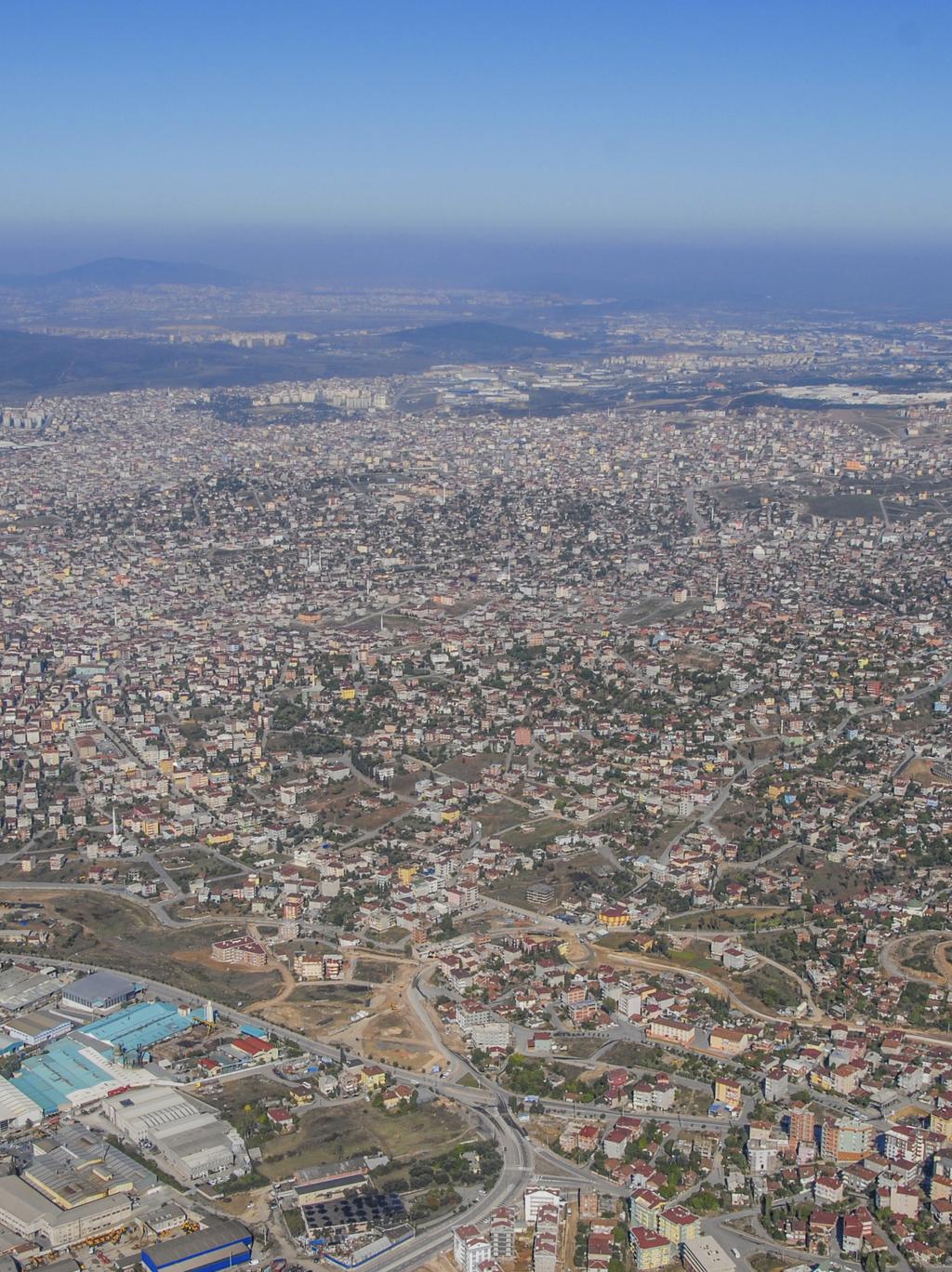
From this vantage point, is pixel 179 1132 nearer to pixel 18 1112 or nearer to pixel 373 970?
pixel 18 1112

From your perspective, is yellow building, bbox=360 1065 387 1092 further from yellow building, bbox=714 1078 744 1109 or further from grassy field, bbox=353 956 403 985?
yellow building, bbox=714 1078 744 1109

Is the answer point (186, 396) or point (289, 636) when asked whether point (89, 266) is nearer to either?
point (186, 396)

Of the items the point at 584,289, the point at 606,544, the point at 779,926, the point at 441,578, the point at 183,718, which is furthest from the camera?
the point at 584,289

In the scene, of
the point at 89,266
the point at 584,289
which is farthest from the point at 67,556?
the point at 89,266

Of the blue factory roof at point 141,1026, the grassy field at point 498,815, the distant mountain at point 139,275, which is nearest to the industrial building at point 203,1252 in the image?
the blue factory roof at point 141,1026

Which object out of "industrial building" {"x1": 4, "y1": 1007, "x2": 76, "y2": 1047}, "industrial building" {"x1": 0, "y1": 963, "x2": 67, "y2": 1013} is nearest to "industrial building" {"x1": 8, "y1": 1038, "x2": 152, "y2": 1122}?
"industrial building" {"x1": 4, "y1": 1007, "x2": 76, "y2": 1047}

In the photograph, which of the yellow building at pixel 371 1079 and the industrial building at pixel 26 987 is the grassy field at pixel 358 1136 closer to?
the yellow building at pixel 371 1079

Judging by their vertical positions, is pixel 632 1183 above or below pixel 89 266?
below
